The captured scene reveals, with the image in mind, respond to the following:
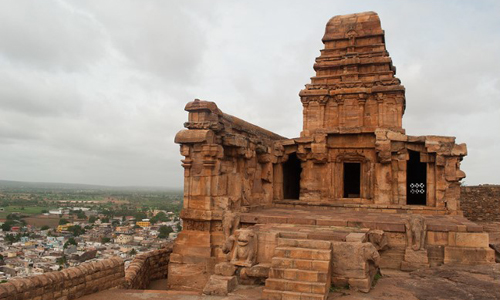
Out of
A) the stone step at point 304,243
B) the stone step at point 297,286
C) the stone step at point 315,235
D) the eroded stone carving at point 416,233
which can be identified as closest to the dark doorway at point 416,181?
the eroded stone carving at point 416,233

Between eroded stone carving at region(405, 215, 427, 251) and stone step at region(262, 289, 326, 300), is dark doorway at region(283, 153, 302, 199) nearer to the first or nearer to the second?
eroded stone carving at region(405, 215, 427, 251)

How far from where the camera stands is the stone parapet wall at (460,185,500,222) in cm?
1973

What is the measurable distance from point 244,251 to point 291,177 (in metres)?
11.1

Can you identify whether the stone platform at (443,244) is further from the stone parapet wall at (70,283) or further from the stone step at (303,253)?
the stone parapet wall at (70,283)

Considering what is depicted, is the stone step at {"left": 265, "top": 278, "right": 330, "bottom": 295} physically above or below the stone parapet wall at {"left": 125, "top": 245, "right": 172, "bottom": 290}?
above

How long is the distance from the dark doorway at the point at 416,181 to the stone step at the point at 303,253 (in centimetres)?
1226

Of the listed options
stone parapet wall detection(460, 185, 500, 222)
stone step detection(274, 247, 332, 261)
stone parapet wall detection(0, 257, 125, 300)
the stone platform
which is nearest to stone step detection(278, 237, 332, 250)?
stone step detection(274, 247, 332, 261)

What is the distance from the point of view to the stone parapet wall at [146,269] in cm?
915

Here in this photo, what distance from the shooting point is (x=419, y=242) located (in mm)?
8719

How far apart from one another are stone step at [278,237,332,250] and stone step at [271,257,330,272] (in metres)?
0.41

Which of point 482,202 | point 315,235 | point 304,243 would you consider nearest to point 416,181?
point 482,202

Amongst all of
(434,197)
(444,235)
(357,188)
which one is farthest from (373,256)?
(357,188)

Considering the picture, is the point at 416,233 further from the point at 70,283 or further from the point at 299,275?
the point at 70,283

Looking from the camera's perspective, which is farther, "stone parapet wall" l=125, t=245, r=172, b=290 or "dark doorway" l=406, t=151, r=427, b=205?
"dark doorway" l=406, t=151, r=427, b=205
